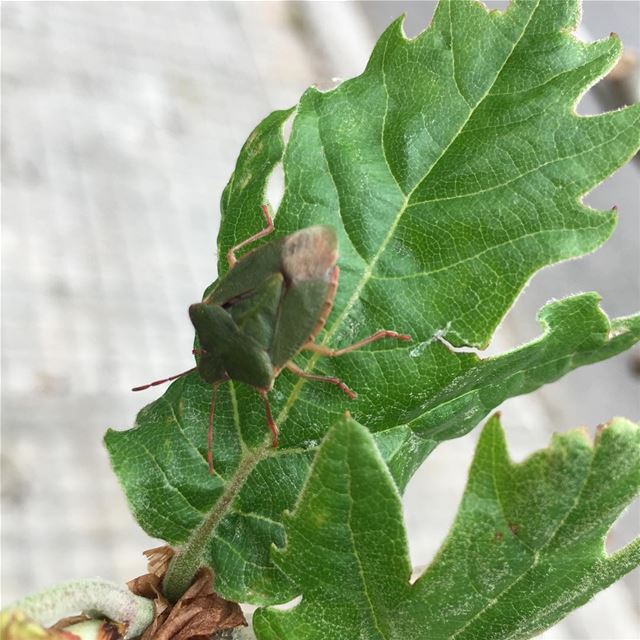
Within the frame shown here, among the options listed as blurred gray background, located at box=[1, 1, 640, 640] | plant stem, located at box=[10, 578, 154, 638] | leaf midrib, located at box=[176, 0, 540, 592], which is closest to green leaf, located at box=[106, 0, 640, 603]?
leaf midrib, located at box=[176, 0, 540, 592]

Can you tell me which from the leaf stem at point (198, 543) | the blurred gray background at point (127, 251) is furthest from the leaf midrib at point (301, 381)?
the blurred gray background at point (127, 251)

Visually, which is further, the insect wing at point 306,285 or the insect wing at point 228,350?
the insect wing at point 228,350

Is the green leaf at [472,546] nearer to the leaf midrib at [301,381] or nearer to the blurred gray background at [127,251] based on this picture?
the leaf midrib at [301,381]

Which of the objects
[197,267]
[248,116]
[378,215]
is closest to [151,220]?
[197,267]

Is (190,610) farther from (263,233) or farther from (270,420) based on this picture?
(263,233)

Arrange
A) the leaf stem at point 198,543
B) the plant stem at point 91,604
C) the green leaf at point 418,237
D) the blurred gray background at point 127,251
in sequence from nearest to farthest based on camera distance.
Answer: the plant stem at point 91,604 < the green leaf at point 418,237 < the leaf stem at point 198,543 < the blurred gray background at point 127,251

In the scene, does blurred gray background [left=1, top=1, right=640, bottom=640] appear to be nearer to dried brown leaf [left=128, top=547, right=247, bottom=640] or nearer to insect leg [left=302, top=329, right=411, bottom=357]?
dried brown leaf [left=128, top=547, right=247, bottom=640]

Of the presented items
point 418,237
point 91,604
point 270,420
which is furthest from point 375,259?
point 91,604
